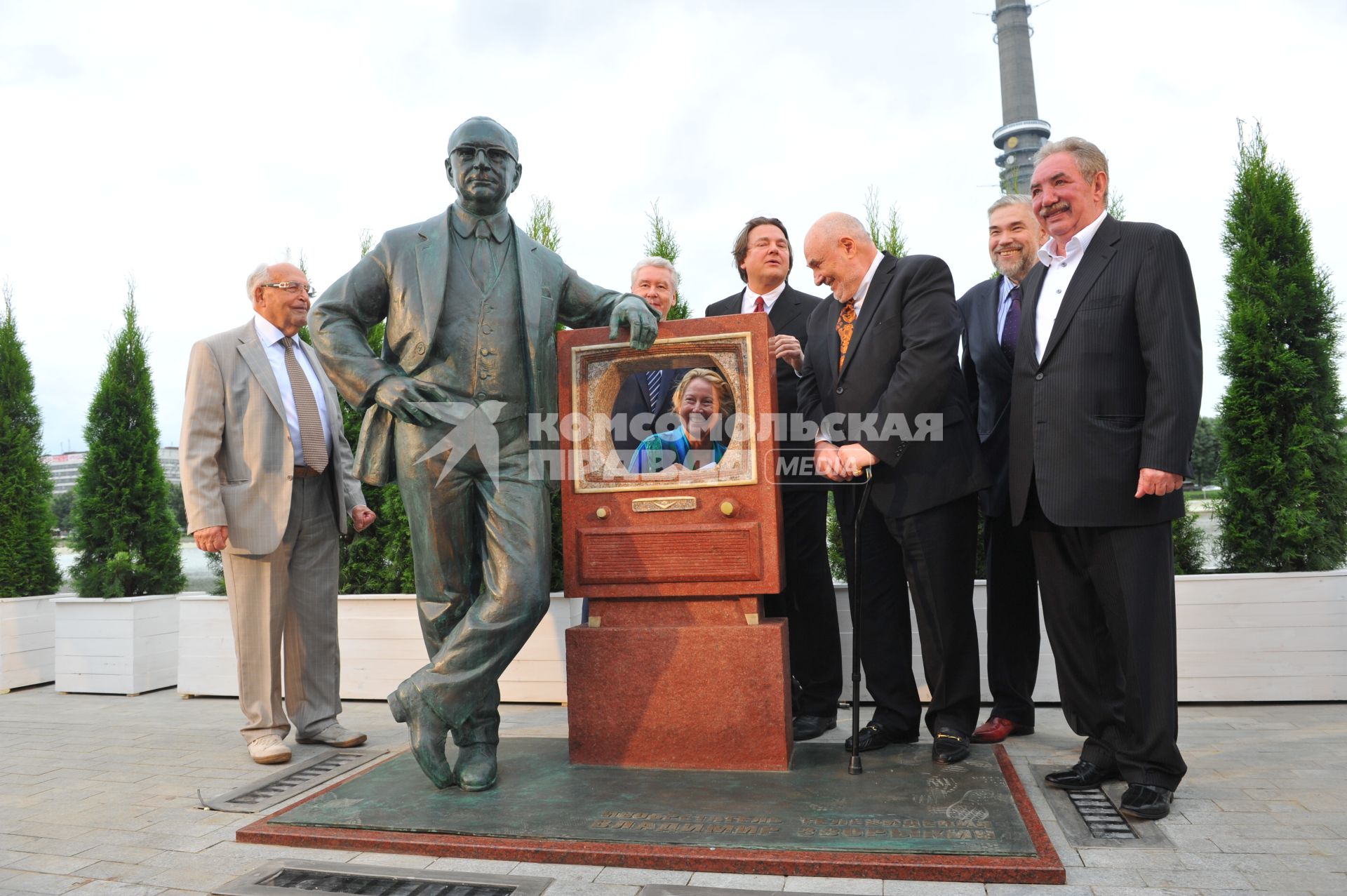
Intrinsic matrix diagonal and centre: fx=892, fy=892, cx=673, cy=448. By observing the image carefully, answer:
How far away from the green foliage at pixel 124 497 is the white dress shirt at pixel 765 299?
14.3ft

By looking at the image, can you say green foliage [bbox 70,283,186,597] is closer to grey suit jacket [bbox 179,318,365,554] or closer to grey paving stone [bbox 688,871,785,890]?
grey suit jacket [bbox 179,318,365,554]

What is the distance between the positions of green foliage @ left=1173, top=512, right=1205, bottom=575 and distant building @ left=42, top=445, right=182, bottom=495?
635cm

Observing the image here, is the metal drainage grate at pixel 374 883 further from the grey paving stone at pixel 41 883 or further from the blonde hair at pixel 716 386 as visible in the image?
the blonde hair at pixel 716 386

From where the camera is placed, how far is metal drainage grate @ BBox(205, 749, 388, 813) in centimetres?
310

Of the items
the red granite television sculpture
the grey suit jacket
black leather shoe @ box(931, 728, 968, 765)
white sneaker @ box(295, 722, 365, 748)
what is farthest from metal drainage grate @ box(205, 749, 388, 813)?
black leather shoe @ box(931, 728, 968, 765)

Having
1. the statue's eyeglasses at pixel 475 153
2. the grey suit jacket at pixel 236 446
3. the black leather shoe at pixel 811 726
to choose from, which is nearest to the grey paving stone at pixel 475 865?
the black leather shoe at pixel 811 726

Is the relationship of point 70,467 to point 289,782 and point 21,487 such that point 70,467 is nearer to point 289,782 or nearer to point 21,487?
point 21,487

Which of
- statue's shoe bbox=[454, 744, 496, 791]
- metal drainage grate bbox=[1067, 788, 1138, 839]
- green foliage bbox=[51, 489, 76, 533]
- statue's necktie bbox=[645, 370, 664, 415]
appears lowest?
metal drainage grate bbox=[1067, 788, 1138, 839]

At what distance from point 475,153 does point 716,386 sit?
126 centimetres

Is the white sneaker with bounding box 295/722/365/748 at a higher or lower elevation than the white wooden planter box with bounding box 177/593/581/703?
lower

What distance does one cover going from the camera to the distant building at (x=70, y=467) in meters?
6.12

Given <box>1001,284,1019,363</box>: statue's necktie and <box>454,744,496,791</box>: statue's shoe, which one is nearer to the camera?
<box>454,744,496,791</box>: statue's shoe

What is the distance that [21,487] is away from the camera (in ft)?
20.3

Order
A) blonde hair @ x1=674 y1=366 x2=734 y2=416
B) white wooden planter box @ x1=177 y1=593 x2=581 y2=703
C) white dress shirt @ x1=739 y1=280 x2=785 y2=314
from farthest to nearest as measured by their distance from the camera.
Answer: white wooden planter box @ x1=177 y1=593 x2=581 y2=703, white dress shirt @ x1=739 y1=280 x2=785 y2=314, blonde hair @ x1=674 y1=366 x2=734 y2=416
